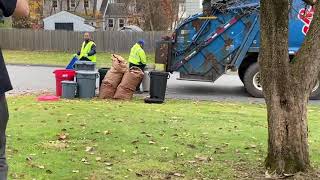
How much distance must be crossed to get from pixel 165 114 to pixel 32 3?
51.0m

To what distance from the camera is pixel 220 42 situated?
15.4 metres

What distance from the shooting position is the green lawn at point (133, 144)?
562 cm

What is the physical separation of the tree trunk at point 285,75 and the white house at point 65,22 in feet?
157

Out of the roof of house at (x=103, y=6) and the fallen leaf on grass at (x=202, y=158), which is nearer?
the fallen leaf on grass at (x=202, y=158)

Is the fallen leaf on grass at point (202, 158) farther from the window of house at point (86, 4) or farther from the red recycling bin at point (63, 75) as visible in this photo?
the window of house at point (86, 4)

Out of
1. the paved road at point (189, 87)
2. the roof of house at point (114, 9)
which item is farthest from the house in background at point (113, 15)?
the paved road at point (189, 87)

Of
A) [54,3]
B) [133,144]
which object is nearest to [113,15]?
[54,3]

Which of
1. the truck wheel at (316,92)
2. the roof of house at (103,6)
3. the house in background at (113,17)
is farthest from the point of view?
the roof of house at (103,6)

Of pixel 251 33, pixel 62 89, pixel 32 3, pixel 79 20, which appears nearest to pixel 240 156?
pixel 62 89

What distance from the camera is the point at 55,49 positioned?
37.3 metres

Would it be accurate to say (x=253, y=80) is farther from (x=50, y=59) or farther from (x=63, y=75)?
(x=50, y=59)

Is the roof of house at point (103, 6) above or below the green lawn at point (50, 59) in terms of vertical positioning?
above

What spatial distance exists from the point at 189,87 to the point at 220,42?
305cm

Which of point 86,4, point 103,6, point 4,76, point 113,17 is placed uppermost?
point 86,4
